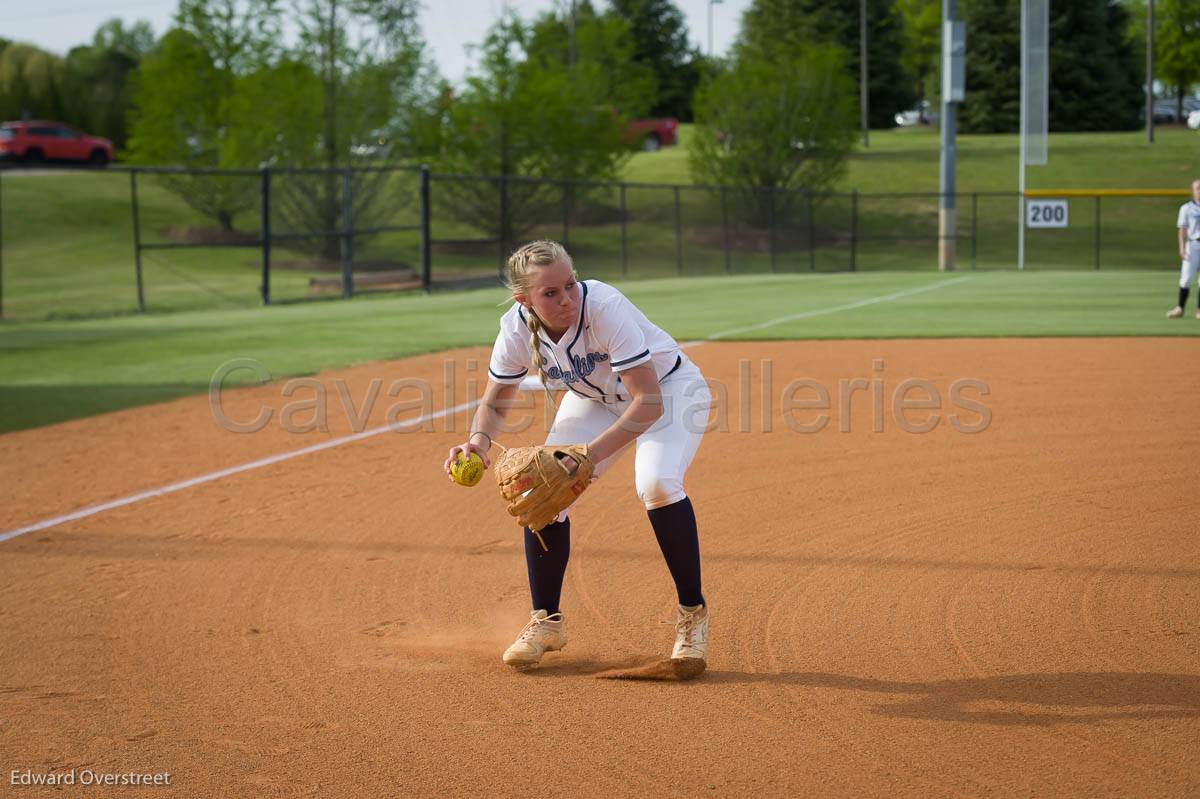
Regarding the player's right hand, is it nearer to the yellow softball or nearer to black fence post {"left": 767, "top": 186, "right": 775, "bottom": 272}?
the yellow softball

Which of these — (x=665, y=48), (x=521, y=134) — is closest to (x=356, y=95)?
(x=521, y=134)

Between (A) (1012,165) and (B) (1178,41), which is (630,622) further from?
(B) (1178,41)

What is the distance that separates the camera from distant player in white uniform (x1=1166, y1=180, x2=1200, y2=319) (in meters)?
16.9

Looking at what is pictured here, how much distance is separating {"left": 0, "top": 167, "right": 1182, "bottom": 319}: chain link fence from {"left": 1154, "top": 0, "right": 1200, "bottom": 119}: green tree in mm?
16375

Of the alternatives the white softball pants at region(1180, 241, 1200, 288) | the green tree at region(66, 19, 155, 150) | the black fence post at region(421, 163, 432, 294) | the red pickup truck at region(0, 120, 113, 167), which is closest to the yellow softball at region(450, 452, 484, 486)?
the white softball pants at region(1180, 241, 1200, 288)

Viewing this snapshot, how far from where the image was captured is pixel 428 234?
26000 mm

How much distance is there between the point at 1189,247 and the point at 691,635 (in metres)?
15.0

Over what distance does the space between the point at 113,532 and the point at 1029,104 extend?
29775 millimetres

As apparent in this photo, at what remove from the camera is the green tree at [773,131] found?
4372 centimetres

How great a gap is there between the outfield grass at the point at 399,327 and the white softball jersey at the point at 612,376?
281 inches

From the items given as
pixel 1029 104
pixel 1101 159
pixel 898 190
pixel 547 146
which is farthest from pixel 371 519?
pixel 1101 159

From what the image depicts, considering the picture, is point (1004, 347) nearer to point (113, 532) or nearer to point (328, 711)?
point (113, 532)

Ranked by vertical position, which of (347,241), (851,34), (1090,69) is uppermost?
(851,34)

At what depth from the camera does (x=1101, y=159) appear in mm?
58031
